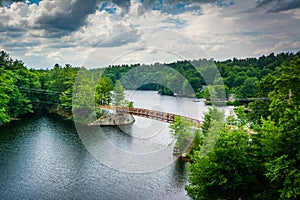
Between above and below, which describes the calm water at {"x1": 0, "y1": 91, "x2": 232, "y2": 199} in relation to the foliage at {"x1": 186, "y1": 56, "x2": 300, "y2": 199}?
below

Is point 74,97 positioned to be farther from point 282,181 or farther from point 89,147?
point 282,181

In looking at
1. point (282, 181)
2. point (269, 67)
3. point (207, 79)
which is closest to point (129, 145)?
point (282, 181)

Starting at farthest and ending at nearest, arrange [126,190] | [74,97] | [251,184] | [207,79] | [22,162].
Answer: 1. [207,79]
2. [74,97]
3. [22,162]
4. [126,190]
5. [251,184]

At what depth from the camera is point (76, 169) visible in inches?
850

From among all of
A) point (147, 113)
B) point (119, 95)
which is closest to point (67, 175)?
point (147, 113)

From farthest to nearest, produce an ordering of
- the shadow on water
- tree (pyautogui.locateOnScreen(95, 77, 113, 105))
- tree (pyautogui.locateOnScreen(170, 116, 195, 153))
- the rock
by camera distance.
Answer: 1. tree (pyautogui.locateOnScreen(95, 77, 113, 105))
2. the rock
3. tree (pyautogui.locateOnScreen(170, 116, 195, 153))
4. the shadow on water

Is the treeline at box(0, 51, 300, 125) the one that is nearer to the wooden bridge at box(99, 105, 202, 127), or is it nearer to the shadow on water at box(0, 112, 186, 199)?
the wooden bridge at box(99, 105, 202, 127)

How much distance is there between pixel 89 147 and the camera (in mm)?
26547

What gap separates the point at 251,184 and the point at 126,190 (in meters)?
7.44

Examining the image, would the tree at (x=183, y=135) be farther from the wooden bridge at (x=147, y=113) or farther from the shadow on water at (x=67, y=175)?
the wooden bridge at (x=147, y=113)

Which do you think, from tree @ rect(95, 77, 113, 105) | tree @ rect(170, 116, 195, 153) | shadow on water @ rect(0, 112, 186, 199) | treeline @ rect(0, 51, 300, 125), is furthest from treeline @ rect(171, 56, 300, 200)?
tree @ rect(95, 77, 113, 105)

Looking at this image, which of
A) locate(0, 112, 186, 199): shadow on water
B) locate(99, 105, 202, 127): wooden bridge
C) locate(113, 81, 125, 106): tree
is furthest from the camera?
locate(113, 81, 125, 106): tree

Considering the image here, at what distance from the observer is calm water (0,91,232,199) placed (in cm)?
1803

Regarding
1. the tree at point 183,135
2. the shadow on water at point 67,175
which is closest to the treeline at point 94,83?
the tree at point 183,135
